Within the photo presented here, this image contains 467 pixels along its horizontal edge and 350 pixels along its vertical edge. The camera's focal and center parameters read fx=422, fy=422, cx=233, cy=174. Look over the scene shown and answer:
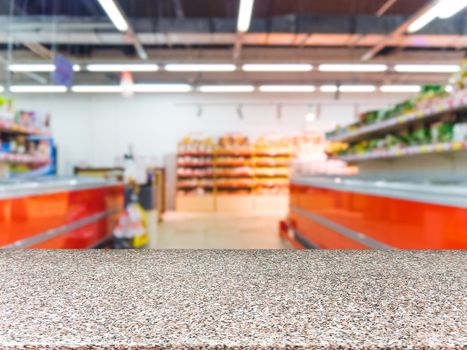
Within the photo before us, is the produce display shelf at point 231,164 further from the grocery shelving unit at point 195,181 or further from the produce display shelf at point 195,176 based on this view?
the produce display shelf at point 195,176

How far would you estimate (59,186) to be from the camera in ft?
12.4

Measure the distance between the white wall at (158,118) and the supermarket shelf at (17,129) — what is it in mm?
6300

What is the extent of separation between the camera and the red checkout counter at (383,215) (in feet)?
6.98

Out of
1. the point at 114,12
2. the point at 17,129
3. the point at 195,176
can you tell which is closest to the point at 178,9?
the point at 114,12

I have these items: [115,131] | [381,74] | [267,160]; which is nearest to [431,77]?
[381,74]

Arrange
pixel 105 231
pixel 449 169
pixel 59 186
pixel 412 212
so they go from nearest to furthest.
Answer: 1. pixel 412 212
2. pixel 59 186
3. pixel 449 169
4. pixel 105 231

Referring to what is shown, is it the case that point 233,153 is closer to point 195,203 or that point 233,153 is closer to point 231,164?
point 231,164

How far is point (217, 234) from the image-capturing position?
23.9 ft

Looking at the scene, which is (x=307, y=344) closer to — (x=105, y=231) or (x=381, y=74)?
(x=105, y=231)

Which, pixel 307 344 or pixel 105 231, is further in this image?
pixel 105 231

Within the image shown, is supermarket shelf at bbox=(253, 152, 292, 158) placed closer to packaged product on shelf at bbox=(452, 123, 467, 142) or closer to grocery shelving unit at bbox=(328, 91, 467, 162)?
grocery shelving unit at bbox=(328, 91, 467, 162)

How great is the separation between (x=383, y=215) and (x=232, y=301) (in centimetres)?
257

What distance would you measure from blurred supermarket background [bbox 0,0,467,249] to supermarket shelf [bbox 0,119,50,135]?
4 centimetres

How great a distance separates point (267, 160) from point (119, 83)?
15.8 feet
